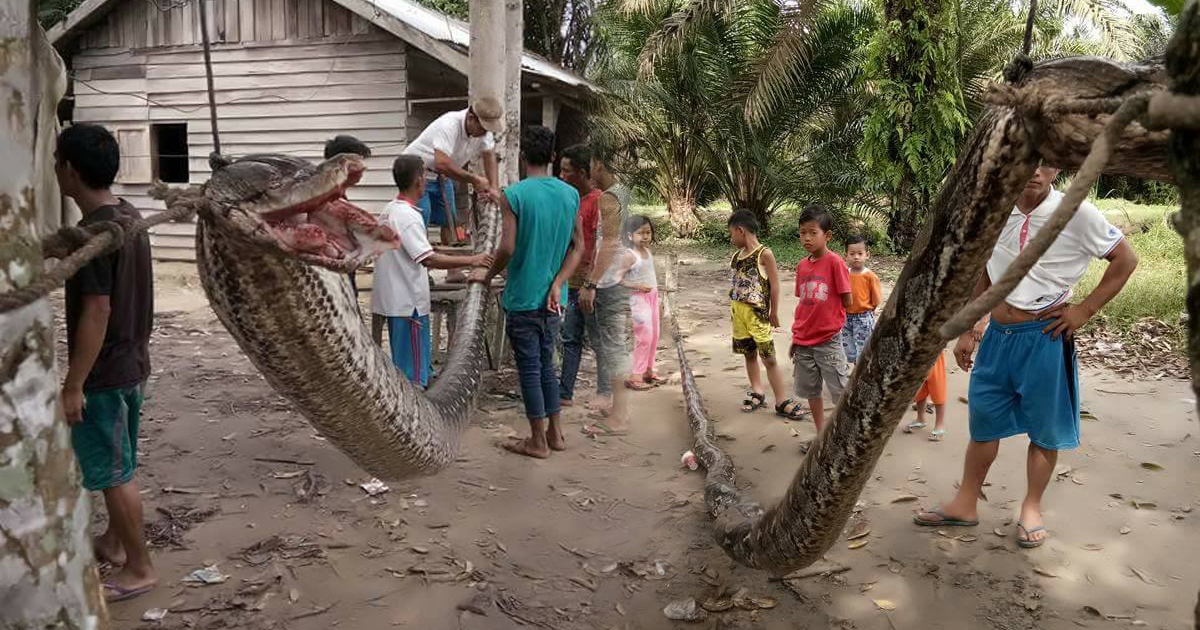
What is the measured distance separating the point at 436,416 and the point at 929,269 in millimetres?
2364

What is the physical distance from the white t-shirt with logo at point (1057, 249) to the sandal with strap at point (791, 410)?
87.8 inches

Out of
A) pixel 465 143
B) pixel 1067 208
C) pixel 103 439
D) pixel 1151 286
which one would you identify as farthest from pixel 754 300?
pixel 1151 286

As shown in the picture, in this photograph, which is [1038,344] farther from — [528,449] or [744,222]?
[528,449]

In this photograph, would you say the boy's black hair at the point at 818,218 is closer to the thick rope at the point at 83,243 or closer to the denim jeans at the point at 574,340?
the denim jeans at the point at 574,340

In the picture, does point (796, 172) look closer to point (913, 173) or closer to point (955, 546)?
point (913, 173)

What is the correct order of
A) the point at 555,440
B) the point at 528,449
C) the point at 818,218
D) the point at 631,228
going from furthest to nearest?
the point at 631,228, the point at 555,440, the point at 528,449, the point at 818,218

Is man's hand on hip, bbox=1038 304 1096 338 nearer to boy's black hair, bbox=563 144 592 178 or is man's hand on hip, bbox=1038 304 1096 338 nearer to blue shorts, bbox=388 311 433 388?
boy's black hair, bbox=563 144 592 178

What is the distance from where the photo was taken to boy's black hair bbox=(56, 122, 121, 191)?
9.36 ft

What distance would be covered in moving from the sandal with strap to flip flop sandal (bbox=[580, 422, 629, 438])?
1169 millimetres

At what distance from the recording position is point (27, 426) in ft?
4.36

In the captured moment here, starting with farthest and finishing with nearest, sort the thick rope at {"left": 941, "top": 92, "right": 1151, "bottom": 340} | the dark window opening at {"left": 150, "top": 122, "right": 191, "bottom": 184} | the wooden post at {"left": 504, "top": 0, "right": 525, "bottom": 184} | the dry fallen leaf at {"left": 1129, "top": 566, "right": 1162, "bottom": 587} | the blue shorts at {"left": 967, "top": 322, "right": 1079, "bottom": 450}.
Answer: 1. the dark window opening at {"left": 150, "top": 122, "right": 191, "bottom": 184}
2. the wooden post at {"left": 504, "top": 0, "right": 525, "bottom": 184}
3. the blue shorts at {"left": 967, "top": 322, "right": 1079, "bottom": 450}
4. the dry fallen leaf at {"left": 1129, "top": 566, "right": 1162, "bottom": 587}
5. the thick rope at {"left": 941, "top": 92, "right": 1151, "bottom": 340}

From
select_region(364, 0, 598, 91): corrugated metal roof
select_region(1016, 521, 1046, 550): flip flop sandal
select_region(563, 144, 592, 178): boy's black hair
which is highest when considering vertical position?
select_region(364, 0, 598, 91): corrugated metal roof

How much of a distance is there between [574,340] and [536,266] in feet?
4.10

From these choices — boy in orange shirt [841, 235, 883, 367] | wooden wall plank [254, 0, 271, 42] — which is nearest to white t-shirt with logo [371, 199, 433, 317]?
boy in orange shirt [841, 235, 883, 367]
